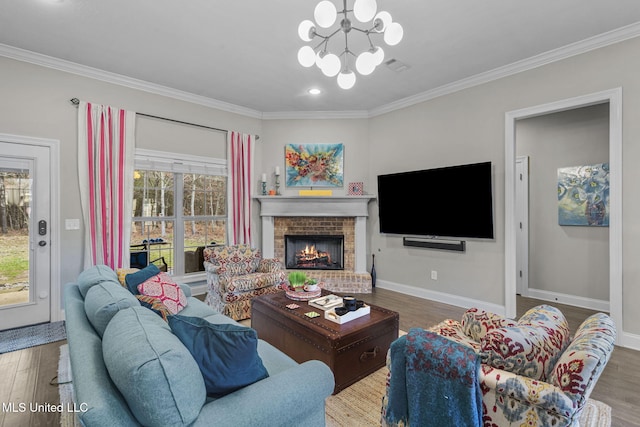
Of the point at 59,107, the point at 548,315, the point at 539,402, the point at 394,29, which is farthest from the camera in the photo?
the point at 59,107

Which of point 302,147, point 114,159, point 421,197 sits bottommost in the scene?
point 421,197

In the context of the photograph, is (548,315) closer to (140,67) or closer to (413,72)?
(413,72)

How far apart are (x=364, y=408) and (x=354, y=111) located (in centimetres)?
446

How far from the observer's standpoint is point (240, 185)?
514 centimetres

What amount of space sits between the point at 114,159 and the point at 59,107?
759 mm

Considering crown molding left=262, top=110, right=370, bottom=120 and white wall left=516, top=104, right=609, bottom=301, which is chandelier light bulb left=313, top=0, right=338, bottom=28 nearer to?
crown molding left=262, top=110, right=370, bottom=120

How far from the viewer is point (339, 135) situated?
5.39m

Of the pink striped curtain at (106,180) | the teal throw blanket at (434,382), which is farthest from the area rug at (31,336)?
the teal throw blanket at (434,382)

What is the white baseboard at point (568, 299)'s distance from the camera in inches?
160

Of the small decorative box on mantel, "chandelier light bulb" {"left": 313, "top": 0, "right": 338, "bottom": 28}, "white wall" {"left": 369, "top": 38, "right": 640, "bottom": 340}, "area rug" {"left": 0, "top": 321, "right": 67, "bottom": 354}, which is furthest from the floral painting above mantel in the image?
"area rug" {"left": 0, "top": 321, "right": 67, "bottom": 354}

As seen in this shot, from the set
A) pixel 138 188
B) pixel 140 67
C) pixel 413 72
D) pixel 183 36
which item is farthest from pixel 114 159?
pixel 413 72

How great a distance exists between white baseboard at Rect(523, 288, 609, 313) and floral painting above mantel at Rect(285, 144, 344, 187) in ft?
11.0

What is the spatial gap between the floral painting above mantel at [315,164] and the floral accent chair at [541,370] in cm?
406

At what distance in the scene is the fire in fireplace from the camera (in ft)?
17.8
